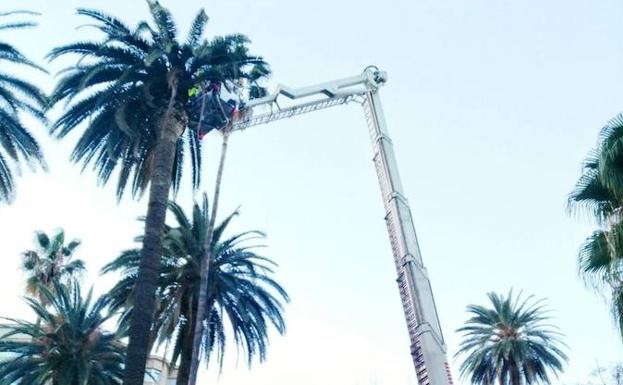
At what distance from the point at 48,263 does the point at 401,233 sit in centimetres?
3146

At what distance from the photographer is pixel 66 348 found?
28.4m

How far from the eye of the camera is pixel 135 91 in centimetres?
2148

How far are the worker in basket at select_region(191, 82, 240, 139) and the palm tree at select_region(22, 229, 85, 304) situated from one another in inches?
894

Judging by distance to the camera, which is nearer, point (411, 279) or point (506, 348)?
point (411, 279)

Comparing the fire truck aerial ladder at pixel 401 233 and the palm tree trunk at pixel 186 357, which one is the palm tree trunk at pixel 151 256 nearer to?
the fire truck aerial ladder at pixel 401 233

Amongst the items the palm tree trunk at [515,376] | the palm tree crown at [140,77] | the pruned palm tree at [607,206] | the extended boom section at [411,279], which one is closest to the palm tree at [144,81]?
the palm tree crown at [140,77]

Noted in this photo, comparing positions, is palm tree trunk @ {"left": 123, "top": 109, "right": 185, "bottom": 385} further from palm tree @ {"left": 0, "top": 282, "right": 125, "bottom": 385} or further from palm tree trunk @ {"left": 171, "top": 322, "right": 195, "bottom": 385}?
palm tree @ {"left": 0, "top": 282, "right": 125, "bottom": 385}

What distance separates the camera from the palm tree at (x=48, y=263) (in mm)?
39469

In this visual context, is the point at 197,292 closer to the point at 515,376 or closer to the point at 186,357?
the point at 186,357

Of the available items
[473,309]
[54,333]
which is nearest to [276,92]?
[54,333]

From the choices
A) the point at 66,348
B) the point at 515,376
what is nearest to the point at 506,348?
the point at 515,376

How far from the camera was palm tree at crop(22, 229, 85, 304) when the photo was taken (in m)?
39.5

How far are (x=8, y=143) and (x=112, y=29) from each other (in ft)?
17.5

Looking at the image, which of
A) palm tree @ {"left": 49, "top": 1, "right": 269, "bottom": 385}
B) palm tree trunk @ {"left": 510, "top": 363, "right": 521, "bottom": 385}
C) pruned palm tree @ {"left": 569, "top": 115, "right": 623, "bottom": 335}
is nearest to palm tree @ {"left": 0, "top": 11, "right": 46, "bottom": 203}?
palm tree @ {"left": 49, "top": 1, "right": 269, "bottom": 385}
